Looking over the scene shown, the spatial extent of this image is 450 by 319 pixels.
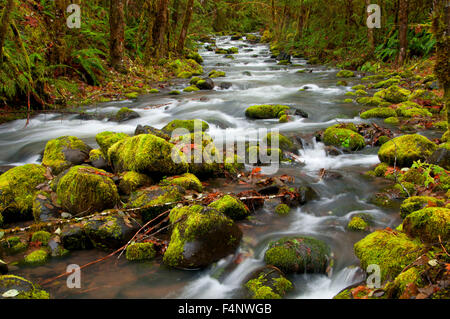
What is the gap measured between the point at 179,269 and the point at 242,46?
30.5m

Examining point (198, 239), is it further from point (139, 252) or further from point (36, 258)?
point (36, 258)

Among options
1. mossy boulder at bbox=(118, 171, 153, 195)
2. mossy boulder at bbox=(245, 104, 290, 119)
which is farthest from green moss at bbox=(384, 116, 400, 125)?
mossy boulder at bbox=(118, 171, 153, 195)

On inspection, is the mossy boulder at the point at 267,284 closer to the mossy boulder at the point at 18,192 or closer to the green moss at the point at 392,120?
the mossy boulder at the point at 18,192

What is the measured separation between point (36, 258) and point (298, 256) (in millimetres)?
2761

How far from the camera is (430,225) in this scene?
9.53 feet

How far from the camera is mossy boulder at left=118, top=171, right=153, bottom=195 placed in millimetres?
4730

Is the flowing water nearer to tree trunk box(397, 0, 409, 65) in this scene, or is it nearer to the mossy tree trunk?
the mossy tree trunk

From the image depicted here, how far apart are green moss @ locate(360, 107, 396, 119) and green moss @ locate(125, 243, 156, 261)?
299 inches

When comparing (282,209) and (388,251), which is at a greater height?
(388,251)

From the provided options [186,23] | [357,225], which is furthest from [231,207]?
[186,23]

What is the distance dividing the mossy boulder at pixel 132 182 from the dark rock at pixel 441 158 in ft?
13.9

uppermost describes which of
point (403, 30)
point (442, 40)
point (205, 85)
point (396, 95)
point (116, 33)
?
point (116, 33)

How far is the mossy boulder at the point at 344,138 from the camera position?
278 inches

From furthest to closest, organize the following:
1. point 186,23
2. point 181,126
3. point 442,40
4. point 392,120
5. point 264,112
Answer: point 186,23 → point 264,112 → point 392,120 → point 181,126 → point 442,40
